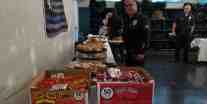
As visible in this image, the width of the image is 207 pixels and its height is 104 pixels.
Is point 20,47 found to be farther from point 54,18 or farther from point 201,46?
point 201,46

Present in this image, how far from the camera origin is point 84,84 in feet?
5.45

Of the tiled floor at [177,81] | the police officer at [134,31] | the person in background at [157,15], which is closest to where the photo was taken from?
the police officer at [134,31]

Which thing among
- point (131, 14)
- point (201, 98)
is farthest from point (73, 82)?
point (201, 98)

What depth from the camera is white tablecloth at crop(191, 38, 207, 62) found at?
748cm

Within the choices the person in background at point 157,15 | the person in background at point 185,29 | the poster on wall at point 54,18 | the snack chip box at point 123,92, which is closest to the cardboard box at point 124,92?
the snack chip box at point 123,92

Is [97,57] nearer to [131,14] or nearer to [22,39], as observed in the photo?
[131,14]

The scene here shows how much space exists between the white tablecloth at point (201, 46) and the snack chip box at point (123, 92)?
20.4ft

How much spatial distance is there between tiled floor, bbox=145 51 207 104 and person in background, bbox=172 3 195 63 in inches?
17.9

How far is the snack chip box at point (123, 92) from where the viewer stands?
1667mm

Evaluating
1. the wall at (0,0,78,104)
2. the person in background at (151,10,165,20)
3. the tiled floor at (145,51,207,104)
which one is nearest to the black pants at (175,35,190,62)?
the tiled floor at (145,51,207,104)

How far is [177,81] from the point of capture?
5.83m

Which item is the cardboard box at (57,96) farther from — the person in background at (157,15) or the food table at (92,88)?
the person in background at (157,15)

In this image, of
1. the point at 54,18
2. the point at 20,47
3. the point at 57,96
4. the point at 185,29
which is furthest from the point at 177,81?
the point at 57,96

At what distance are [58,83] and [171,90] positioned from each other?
384 centimetres
